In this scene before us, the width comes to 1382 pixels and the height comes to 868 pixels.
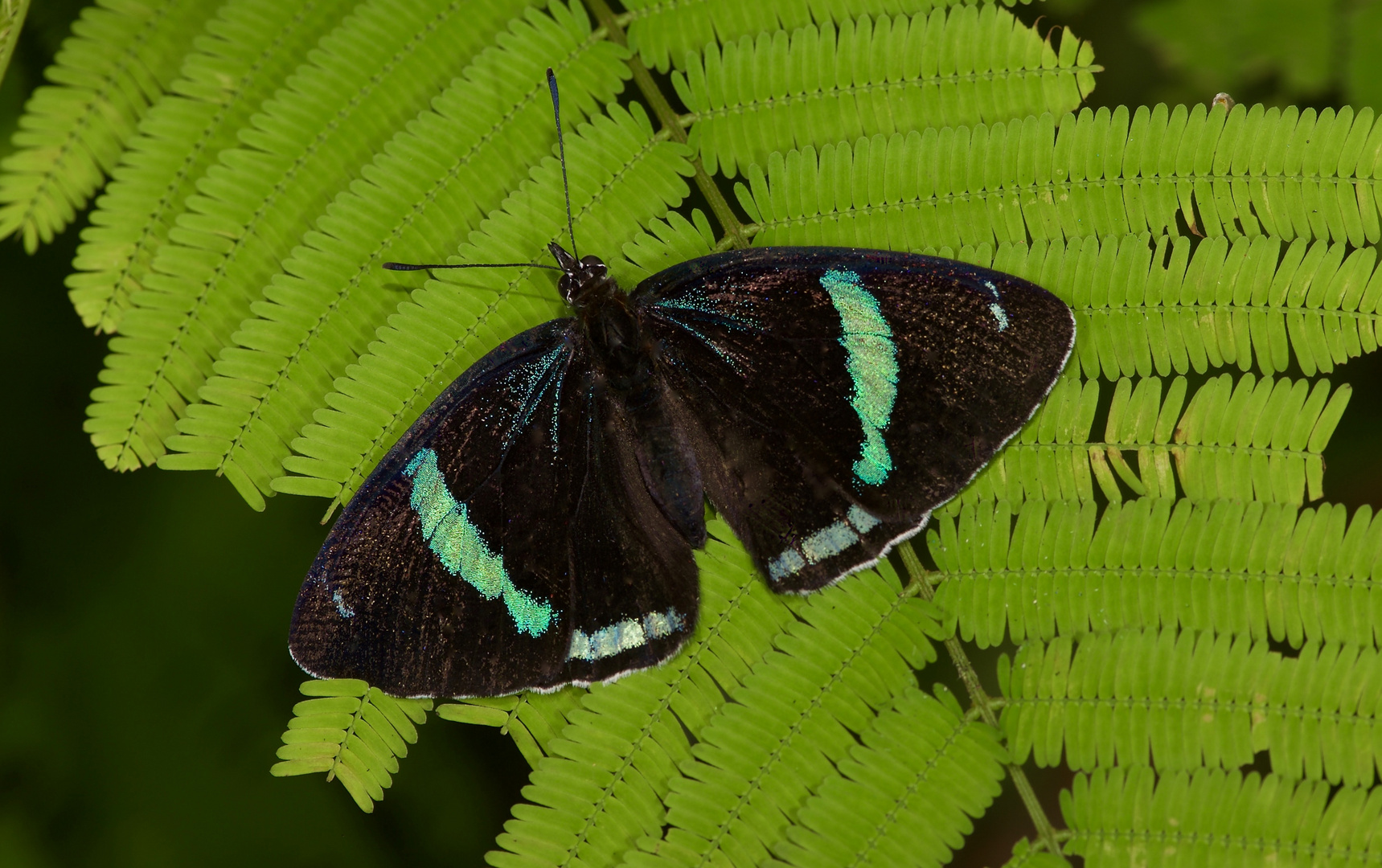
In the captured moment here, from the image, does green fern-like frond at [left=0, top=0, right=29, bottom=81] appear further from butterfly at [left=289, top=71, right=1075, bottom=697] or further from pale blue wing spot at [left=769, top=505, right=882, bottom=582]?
pale blue wing spot at [left=769, top=505, right=882, bottom=582]

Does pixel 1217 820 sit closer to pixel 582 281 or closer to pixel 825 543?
pixel 825 543

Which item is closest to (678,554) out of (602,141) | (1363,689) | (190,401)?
(602,141)

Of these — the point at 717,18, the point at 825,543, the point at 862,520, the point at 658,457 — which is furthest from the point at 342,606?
the point at 717,18

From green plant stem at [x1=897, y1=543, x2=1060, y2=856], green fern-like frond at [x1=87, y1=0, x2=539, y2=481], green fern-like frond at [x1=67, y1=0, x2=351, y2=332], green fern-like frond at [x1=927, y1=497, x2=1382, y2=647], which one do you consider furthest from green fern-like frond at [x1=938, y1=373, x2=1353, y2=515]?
green fern-like frond at [x1=67, y1=0, x2=351, y2=332]

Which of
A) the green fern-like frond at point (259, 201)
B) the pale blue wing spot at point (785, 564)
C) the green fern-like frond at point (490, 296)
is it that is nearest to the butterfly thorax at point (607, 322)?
the green fern-like frond at point (490, 296)

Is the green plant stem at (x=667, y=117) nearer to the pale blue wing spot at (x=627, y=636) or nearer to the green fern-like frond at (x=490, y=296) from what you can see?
the green fern-like frond at (x=490, y=296)
